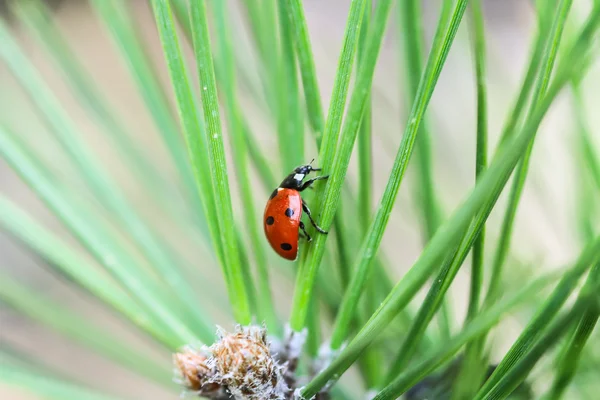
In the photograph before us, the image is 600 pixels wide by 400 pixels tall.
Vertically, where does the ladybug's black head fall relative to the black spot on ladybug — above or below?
above

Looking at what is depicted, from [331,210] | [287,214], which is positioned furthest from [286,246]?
[331,210]

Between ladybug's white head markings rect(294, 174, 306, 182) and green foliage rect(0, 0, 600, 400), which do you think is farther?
ladybug's white head markings rect(294, 174, 306, 182)

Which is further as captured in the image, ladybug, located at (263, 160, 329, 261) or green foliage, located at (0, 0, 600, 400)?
ladybug, located at (263, 160, 329, 261)

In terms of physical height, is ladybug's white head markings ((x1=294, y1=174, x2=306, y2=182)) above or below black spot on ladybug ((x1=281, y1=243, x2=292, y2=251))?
above

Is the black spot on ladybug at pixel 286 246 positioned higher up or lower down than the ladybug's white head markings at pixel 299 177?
lower down

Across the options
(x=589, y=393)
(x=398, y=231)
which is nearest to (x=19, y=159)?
(x=589, y=393)

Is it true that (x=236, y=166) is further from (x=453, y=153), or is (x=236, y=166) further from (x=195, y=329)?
(x=453, y=153)

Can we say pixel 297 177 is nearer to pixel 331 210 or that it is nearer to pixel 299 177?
pixel 299 177

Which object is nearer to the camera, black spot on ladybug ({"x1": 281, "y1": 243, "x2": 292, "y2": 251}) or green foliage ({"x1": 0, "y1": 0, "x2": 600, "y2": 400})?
green foliage ({"x1": 0, "y1": 0, "x2": 600, "y2": 400})
